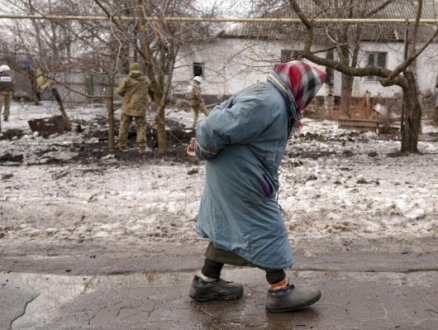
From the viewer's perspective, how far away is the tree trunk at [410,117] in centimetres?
836

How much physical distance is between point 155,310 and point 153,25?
4.78 m

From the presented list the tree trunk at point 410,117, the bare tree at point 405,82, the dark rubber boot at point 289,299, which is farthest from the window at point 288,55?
the dark rubber boot at point 289,299

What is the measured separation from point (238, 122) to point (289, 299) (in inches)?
46.6

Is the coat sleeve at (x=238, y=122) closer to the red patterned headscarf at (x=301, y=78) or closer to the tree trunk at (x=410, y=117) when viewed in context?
the red patterned headscarf at (x=301, y=78)

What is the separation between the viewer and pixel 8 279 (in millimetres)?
3828

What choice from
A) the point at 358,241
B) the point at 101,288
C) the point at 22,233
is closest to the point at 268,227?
the point at 101,288

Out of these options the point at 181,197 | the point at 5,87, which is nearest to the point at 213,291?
the point at 181,197

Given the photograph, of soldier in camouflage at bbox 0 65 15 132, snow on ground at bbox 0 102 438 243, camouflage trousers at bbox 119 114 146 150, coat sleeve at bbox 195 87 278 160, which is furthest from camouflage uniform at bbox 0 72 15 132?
coat sleeve at bbox 195 87 278 160

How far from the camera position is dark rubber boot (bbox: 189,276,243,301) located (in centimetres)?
337

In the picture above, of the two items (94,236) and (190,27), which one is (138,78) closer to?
(190,27)

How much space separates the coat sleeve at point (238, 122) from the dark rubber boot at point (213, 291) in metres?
0.98

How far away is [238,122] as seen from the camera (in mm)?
2828

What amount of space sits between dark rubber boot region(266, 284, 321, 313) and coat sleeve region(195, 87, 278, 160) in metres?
1.00

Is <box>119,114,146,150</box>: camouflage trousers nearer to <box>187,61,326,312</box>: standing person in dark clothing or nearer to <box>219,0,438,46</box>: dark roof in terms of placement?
<box>219,0,438,46</box>: dark roof
